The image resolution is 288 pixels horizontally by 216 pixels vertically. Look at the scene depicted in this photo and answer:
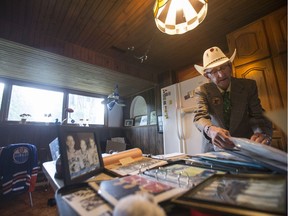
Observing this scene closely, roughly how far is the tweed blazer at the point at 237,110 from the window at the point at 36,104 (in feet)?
12.3

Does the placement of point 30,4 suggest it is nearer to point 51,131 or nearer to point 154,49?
point 154,49

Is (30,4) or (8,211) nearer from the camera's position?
(30,4)

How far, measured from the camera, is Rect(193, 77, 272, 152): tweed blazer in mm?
1068

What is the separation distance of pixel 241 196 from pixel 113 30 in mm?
2460

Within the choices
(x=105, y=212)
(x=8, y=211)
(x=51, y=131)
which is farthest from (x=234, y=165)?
(x=51, y=131)

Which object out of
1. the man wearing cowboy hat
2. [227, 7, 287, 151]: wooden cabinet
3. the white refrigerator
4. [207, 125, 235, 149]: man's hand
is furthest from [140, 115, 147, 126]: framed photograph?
[207, 125, 235, 149]: man's hand

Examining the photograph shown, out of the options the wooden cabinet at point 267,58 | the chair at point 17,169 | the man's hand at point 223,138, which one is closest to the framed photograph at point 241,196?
the man's hand at point 223,138

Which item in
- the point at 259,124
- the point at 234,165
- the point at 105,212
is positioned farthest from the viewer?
the point at 259,124

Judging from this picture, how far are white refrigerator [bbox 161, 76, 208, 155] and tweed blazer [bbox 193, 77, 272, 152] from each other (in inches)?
53.9

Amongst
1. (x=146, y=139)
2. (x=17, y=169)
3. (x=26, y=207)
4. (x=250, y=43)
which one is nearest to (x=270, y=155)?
(x=250, y=43)

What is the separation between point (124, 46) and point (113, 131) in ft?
8.96

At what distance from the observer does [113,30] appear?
230 cm

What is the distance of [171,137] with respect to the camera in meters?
2.85

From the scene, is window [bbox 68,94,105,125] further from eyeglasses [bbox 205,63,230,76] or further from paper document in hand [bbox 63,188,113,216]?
paper document in hand [bbox 63,188,113,216]
